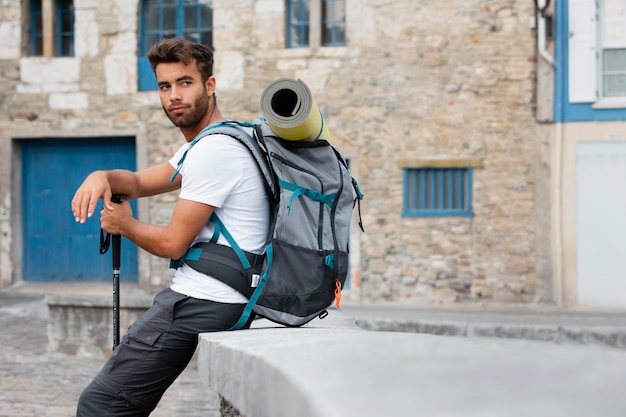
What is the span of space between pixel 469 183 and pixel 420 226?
0.90 meters

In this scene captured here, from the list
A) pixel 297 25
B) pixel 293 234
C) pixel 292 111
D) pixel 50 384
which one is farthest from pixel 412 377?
pixel 297 25

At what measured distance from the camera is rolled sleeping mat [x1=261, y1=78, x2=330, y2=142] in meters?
2.97

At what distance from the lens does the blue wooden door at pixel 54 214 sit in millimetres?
14719

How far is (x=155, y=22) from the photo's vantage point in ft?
46.8

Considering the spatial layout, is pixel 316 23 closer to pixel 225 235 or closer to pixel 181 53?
pixel 181 53

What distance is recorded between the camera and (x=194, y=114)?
319 cm

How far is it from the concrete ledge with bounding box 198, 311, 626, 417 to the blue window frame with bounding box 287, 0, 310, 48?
11.3m

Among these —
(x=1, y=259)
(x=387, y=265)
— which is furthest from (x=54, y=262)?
(x=387, y=265)

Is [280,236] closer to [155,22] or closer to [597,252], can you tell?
[597,252]

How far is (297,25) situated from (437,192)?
10.3 ft

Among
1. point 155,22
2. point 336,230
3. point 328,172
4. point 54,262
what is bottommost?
point 54,262

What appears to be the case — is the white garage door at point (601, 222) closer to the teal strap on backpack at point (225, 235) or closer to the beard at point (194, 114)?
the beard at point (194, 114)

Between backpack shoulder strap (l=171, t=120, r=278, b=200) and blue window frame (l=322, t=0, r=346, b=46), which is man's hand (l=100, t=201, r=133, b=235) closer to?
backpack shoulder strap (l=171, t=120, r=278, b=200)

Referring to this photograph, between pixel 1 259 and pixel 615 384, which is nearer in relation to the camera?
pixel 615 384
